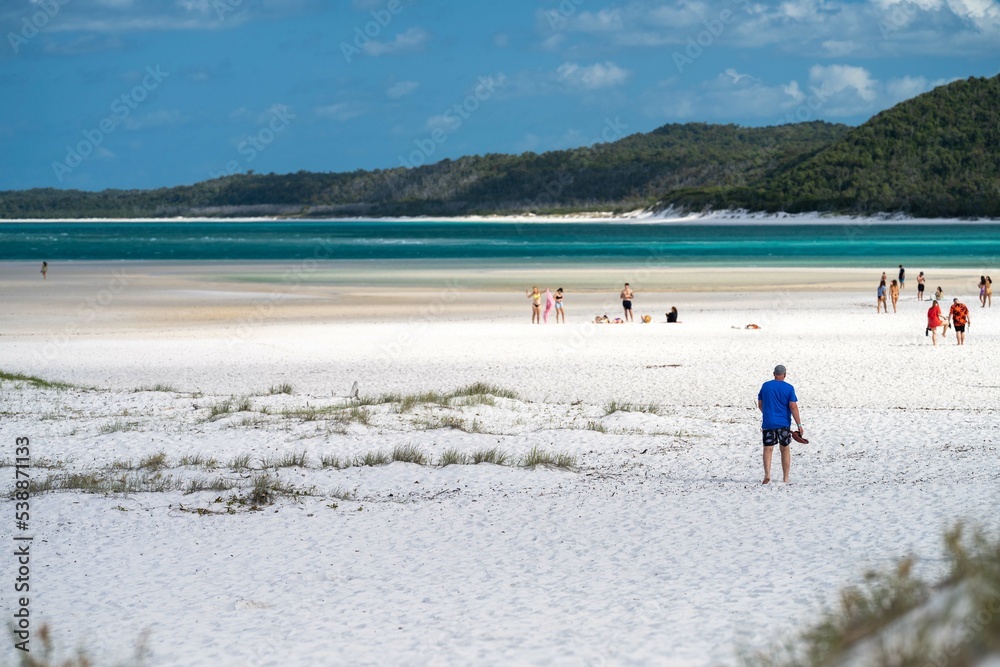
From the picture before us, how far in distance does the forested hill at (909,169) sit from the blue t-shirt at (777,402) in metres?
142

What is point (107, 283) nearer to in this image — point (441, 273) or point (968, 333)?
point (441, 273)

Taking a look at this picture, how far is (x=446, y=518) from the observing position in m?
10.2

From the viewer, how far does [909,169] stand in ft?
513

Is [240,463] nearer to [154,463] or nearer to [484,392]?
[154,463]

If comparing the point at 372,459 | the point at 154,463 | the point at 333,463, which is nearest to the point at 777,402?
the point at 372,459

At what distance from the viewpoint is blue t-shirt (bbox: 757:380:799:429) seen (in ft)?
36.5

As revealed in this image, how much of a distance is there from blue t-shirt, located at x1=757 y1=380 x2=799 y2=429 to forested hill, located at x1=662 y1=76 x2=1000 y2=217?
141510mm

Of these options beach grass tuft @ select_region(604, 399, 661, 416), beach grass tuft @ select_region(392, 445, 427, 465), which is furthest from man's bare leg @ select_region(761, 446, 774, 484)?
beach grass tuft @ select_region(604, 399, 661, 416)

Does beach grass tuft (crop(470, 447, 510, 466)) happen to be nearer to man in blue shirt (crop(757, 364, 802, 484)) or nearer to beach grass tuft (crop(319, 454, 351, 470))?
beach grass tuft (crop(319, 454, 351, 470))

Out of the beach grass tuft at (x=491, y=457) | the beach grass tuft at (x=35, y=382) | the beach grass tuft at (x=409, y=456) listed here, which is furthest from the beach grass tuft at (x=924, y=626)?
the beach grass tuft at (x=35, y=382)

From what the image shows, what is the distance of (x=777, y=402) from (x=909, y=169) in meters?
156

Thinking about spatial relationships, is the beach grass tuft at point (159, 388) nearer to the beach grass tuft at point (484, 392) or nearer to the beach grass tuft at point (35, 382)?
the beach grass tuft at point (35, 382)

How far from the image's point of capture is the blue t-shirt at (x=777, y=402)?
36.5 feet

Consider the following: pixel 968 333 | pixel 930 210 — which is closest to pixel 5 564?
pixel 968 333
